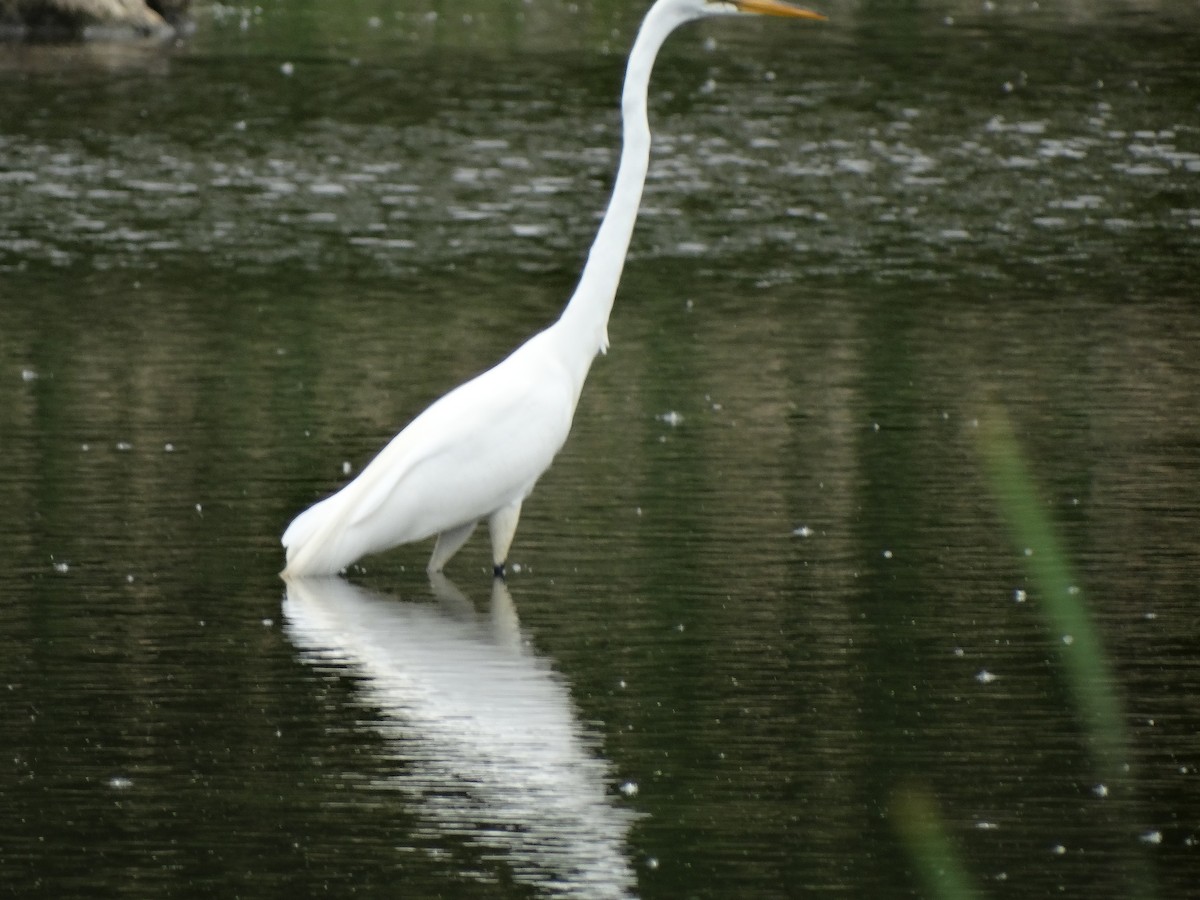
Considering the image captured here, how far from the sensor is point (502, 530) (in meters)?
7.91

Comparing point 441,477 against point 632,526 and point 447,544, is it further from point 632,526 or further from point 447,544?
point 632,526

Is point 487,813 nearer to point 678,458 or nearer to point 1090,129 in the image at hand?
point 678,458

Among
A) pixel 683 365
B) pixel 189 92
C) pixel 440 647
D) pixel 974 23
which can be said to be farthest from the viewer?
pixel 974 23

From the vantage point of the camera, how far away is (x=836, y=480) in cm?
898

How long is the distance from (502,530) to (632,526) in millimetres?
594

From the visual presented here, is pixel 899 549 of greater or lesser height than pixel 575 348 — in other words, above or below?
below

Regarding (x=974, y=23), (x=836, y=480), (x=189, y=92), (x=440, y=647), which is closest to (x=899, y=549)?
(x=836, y=480)

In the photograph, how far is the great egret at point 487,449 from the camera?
25.3 feet

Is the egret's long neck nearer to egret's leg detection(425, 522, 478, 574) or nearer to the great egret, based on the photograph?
the great egret

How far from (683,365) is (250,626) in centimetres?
429

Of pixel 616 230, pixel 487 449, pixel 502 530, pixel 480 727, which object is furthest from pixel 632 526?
pixel 480 727

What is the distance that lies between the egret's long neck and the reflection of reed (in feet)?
3.05

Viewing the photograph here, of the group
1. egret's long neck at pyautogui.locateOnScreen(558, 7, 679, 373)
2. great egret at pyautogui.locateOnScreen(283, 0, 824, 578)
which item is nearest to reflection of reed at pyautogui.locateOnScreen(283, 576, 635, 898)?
great egret at pyautogui.locateOnScreen(283, 0, 824, 578)

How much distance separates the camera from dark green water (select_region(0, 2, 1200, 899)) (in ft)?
18.0
